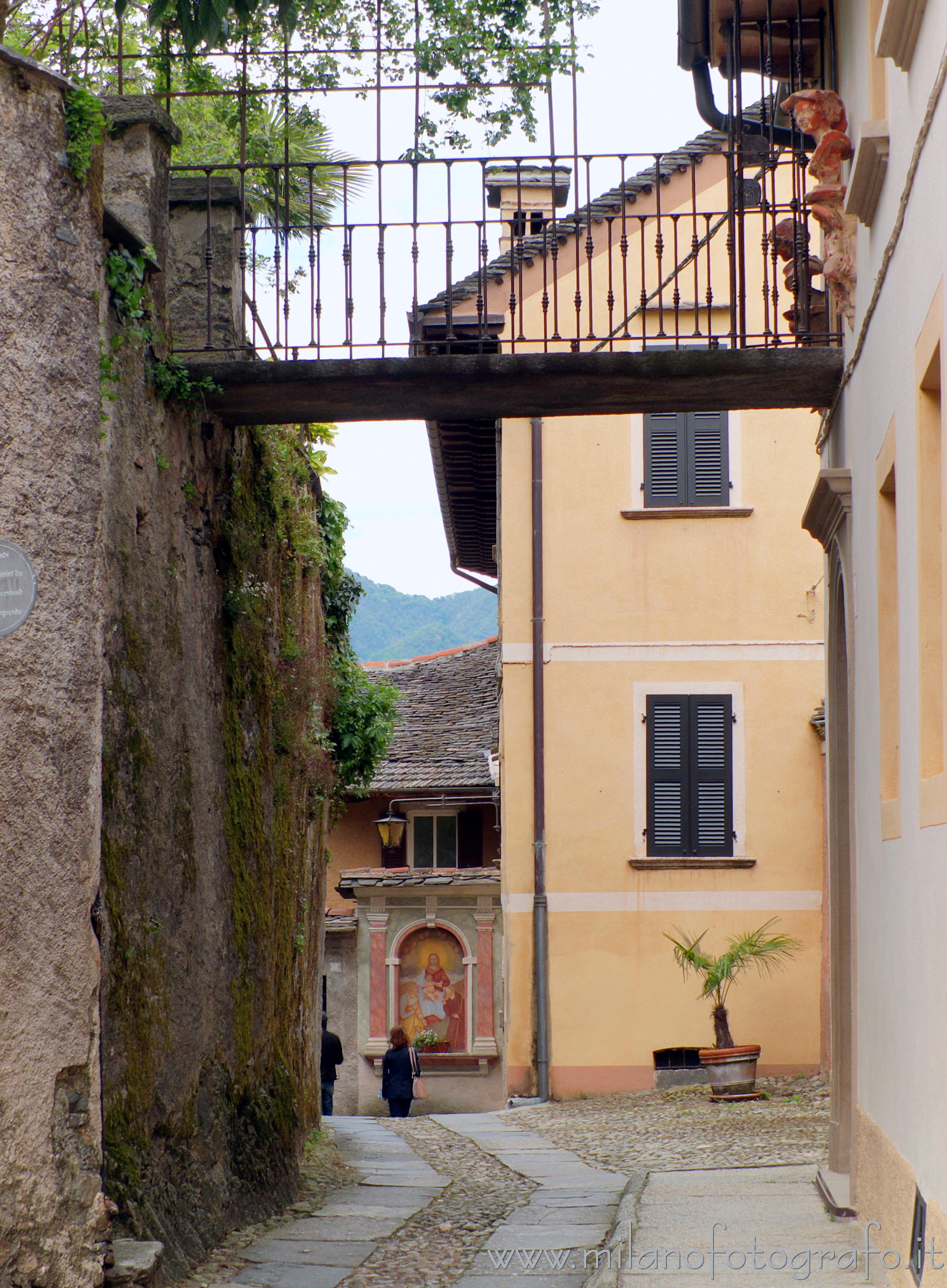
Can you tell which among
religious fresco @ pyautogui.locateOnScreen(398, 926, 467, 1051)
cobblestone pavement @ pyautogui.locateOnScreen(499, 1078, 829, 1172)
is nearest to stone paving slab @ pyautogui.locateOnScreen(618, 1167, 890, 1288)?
cobblestone pavement @ pyautogui.locateOnScreen(499, 1078, 829, 1172)

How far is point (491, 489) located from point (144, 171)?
11.6 meters

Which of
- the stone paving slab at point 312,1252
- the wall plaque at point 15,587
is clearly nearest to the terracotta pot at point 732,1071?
the stone paving slab at point 312,1252

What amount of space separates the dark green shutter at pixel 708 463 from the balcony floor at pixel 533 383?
8148 mm

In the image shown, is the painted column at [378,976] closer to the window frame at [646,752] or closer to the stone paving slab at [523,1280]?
the window frame at [646,752]

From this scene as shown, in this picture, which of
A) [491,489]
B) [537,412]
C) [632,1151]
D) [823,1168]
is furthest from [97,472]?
[491,489]

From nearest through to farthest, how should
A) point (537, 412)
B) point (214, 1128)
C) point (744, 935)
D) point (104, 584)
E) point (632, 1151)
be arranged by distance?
point (104, 584) → point (214, 1128) → point (537, 412) → point (632, 1151) → point (744, 935)

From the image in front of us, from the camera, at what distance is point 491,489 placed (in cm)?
1870

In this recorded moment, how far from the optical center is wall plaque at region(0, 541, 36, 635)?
534 centimetres

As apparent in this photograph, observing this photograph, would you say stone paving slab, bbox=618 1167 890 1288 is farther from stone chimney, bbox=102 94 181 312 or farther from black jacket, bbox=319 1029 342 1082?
black jacket, bbox=319 1029 342 1082

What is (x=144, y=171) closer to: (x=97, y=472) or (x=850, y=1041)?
(x=97, y=472)

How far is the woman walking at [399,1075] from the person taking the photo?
1695 cm

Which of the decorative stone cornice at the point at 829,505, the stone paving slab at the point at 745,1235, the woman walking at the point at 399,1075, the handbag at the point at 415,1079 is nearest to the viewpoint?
the stone paving slab at the point at 745,1235

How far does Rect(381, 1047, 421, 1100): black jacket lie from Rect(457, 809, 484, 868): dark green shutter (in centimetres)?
525


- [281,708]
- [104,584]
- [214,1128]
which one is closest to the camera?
[104,584]
